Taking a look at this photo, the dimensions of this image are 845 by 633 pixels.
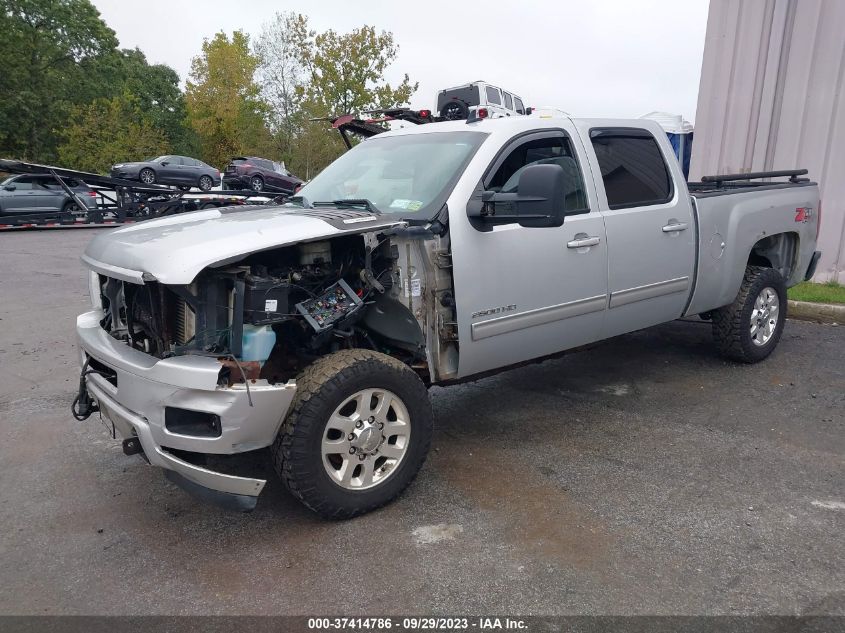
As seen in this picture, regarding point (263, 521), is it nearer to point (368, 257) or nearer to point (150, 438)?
point (150, 438)

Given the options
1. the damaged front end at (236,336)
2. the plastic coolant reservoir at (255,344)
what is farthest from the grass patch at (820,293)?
the plastic coolant reservoir at (255,344)

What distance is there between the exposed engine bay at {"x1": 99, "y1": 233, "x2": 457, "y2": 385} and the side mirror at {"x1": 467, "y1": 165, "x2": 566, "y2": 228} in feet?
1.27

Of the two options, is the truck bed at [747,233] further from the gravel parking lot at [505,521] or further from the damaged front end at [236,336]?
the damaged front end at [236,336]

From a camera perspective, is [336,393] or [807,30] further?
[807,30]

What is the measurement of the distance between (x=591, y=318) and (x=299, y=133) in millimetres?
34705

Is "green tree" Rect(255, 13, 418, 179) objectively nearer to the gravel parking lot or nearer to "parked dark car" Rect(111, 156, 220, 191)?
"parked dark car" Rect(111, 156, 220, 191)

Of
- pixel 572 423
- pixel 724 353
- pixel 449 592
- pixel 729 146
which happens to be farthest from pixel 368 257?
pixel 729 146

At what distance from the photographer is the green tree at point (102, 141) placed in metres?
35.2

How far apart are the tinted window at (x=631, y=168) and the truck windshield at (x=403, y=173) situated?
1.00 metres

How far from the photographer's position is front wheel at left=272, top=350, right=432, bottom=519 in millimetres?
2914

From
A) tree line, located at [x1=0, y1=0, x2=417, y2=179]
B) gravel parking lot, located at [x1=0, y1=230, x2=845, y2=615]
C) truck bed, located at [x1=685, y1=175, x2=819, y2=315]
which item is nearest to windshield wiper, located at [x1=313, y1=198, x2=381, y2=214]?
gravel parking lot, located at [x1=0, y1=230, x2=845, y2=615]

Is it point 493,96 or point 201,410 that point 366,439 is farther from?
point 493,96

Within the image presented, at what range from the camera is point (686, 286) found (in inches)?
188

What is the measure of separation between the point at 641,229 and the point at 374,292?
6.72 ft
